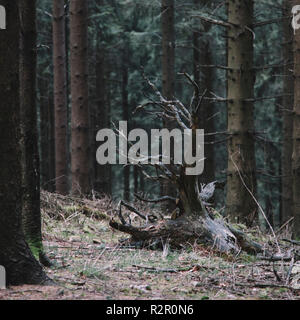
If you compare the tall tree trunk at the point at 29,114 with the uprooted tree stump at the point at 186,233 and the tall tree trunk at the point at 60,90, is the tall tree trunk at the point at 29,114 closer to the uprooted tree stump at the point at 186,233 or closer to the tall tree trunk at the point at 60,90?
the uprooted tree stump at the point at 186,233

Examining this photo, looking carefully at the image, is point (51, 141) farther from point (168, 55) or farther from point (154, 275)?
point (154, 275)

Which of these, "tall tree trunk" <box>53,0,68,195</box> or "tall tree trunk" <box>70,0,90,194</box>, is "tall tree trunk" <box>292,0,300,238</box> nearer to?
"tall tree trunk" <box>70,0,90,194</box>

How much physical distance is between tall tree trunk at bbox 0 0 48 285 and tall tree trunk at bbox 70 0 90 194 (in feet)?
28.8

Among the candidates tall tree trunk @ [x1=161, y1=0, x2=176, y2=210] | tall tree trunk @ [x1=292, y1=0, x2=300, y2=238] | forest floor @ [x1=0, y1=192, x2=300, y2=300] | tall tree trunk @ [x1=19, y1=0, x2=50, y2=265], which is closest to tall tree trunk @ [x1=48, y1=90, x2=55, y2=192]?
tall tree trunk @ [x1=161, y1=0, x2=176, y2=210]

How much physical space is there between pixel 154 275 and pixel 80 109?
8.56 m

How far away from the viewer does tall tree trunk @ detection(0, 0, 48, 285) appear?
3898 millimetres

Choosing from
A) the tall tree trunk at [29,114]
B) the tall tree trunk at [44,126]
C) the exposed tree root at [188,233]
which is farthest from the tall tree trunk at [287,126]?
the tall tree trunk at [44,126]

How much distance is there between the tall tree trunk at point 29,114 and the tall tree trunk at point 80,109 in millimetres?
7589

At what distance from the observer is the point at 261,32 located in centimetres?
2152

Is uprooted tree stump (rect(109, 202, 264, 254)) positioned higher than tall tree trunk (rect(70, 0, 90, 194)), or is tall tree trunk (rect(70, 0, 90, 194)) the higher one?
tall tree trunk (rect(70, 0, 90, 194))

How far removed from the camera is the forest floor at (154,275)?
13.4 ft

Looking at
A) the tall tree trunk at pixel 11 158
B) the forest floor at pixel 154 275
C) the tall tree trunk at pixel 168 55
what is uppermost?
the tall tree trunk at pixel 168 55

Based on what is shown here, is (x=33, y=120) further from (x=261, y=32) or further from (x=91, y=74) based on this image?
(x=91, y=74)
